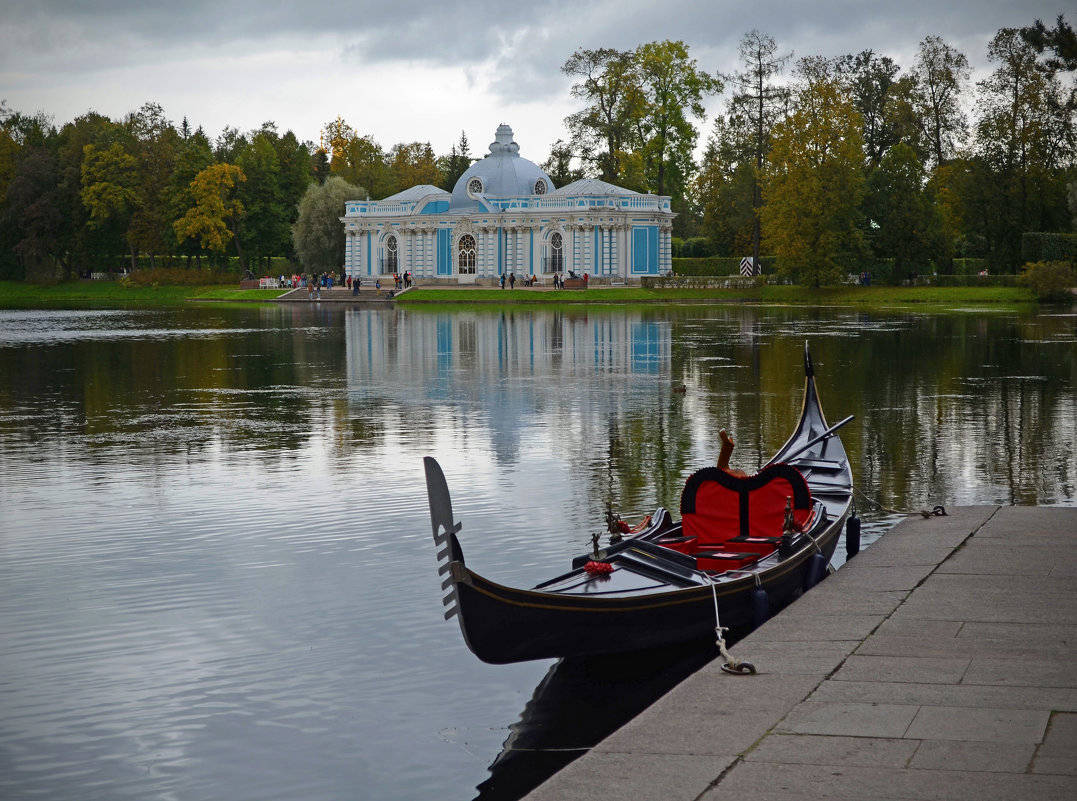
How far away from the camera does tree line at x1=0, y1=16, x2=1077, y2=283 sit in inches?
2928

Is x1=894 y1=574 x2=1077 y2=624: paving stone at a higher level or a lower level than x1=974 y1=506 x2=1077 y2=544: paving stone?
lower

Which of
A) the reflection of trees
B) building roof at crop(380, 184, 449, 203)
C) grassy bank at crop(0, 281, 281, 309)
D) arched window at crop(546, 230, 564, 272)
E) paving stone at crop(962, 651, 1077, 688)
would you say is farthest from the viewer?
building roof at crop(380, 184, 449, 203)

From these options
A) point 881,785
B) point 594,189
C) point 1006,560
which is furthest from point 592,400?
point 594,189

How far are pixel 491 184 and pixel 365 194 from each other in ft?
44.1

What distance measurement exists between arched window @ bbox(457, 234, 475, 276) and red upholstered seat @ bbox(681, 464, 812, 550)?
270 ft

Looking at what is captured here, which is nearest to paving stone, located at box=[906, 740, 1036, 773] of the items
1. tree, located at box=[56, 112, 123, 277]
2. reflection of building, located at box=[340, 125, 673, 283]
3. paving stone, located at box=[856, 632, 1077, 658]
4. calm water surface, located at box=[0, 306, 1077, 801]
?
paving stone, located at box=[856, 632, 1077, 658]

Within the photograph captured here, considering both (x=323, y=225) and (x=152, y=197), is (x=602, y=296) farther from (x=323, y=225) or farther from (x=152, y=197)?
(x=152, y=197)

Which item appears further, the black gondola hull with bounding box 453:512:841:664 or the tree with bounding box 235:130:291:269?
the tree with bounding box 235:130:291:269

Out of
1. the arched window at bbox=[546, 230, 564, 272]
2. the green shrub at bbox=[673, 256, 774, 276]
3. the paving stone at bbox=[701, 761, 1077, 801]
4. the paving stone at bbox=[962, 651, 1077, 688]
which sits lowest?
the paving stone at bbox=[962, 651, 1077, 688]

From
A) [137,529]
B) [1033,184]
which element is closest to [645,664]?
[137,529]

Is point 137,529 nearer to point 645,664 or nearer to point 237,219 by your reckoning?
point 645,664

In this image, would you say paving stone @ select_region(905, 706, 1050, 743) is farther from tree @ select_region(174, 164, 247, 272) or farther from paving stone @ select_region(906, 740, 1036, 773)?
tree @ select_region(174, 164, 247, 272)

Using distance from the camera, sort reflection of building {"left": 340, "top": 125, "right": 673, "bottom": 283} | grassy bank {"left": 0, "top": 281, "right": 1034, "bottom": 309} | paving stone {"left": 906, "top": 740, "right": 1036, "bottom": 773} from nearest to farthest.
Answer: paving stone {"left": 906, "top": 740, "right": 1036, "bottom": 773} < grassy bank {"left": 0, "top": 281, "right": 1034, "bottom": 309} < reflection of building {"left": 340, "top": 125, "right": 673, "bottom": 283}

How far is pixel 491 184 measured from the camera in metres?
94.7
